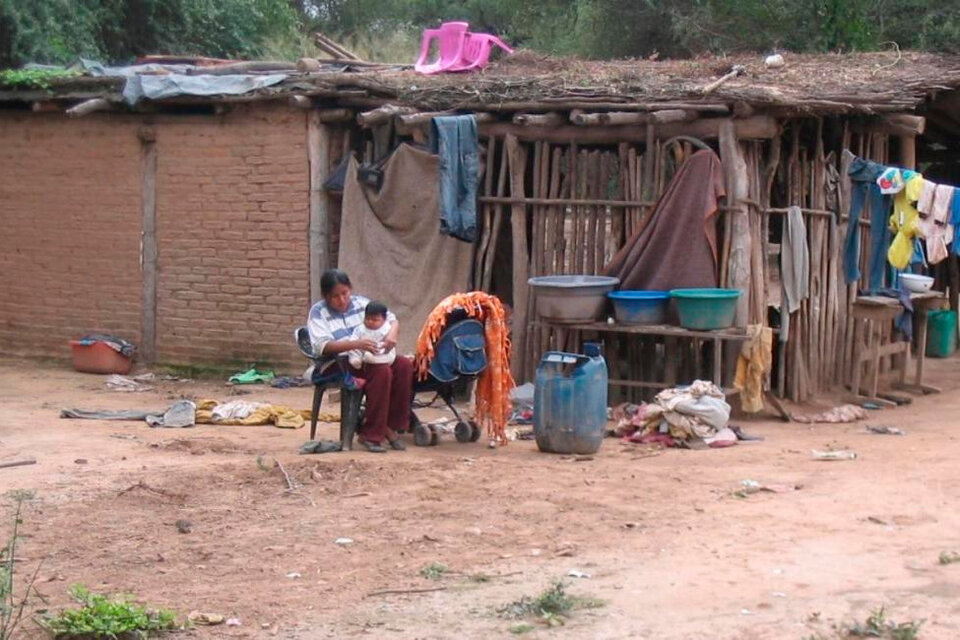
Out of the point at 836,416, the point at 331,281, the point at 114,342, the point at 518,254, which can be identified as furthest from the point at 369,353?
the point at 114,342

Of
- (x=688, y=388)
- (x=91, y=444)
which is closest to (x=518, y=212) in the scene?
(x=688, y=388)

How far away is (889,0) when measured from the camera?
20.2 metres

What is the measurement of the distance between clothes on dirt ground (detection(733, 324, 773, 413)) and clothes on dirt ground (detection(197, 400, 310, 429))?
135 inches

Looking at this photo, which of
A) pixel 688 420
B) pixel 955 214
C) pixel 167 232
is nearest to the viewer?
pixel 688 420

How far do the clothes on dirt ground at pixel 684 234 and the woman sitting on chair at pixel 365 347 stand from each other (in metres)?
2.71

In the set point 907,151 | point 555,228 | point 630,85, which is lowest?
point 555,228

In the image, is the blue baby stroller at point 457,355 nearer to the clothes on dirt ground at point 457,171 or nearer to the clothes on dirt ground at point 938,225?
the clothes on dirt ground at point 457,171

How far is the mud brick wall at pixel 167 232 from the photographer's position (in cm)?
1285

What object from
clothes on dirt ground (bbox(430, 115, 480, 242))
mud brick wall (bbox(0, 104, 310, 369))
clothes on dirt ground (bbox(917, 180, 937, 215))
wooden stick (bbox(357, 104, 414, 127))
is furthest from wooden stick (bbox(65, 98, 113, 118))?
clothes on dirt ground (bbox(917, 180, 937, 215))

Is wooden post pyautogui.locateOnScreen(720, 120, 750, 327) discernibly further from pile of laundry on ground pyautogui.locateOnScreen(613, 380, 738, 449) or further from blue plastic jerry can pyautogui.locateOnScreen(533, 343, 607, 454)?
blue plastic jerry can pyautogui.locateOnScreen(533, 343, 607, 454)

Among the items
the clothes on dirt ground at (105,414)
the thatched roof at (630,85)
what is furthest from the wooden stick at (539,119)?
the clothes on dirt ground at (105,414)

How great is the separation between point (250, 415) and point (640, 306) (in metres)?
3.20

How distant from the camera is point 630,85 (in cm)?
1130

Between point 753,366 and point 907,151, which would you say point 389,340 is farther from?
point 907,151
